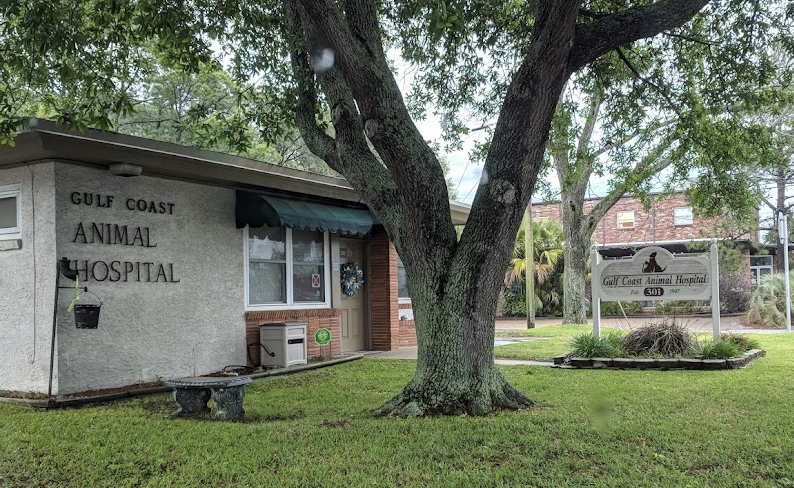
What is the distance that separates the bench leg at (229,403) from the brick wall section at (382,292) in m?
6.91

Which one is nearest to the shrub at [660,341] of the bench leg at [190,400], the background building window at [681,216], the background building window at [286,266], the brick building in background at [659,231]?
the background building window at [286,266]

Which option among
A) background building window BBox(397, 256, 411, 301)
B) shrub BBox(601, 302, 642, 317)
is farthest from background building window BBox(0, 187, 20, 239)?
shrub BBox(601, 302, 642, 317)

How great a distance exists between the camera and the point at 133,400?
8195mm

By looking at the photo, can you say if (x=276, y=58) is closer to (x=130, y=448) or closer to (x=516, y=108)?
(x=516, y=108)

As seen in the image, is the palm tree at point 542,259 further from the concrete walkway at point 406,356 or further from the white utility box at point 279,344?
the white utility box at point 279,344

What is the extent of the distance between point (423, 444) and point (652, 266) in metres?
6.86

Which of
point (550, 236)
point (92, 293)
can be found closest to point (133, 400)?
point (92, 293)

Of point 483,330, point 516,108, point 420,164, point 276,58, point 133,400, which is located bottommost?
point 133,400

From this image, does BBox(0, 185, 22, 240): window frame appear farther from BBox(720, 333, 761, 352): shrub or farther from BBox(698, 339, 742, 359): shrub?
BBox(720, 333, 761, 352): shrub

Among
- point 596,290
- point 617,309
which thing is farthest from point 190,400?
point 617,309

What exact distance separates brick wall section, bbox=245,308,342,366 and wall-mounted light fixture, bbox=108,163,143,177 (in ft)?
9.90

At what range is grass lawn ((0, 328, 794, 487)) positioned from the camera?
4816 millimetres

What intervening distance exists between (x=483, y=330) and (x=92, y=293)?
506cm

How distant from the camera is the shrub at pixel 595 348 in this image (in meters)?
10.6
